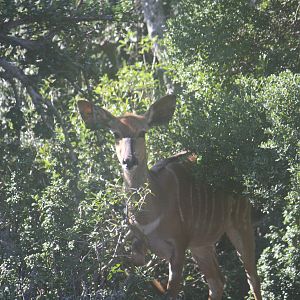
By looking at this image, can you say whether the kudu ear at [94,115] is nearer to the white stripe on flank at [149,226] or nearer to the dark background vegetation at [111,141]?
the dark background vegetation at [111,141]

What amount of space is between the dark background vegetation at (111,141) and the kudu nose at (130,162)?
240 millimetres

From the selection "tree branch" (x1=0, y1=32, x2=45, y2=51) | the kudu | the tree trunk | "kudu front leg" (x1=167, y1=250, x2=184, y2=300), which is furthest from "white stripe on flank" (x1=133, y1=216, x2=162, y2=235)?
the tree trunk

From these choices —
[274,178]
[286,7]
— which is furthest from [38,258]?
[286,7]

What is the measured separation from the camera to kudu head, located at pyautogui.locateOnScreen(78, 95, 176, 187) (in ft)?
25.5

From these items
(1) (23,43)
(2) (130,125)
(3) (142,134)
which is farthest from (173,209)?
(1) (23,43)

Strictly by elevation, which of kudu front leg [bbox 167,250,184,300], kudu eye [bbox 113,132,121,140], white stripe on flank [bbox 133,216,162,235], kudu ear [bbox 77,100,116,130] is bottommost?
kudu front leg [bbox 167,250,184,300]

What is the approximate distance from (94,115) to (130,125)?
0.36 m

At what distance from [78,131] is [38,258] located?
2.32 m

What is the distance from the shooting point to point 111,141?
8703 millimetres

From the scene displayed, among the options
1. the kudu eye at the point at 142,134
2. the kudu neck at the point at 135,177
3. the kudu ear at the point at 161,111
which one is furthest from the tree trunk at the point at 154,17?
the kudu neck at the point at 135,177

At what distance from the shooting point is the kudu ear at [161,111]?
8164 mm

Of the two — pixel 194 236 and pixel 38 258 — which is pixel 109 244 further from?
pixel 194 236

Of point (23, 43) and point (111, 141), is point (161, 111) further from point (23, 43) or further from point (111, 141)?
point (23, 43)

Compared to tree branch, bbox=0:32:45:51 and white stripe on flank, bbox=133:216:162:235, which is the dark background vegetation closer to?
tree branch, bbox=0:32:45:51
